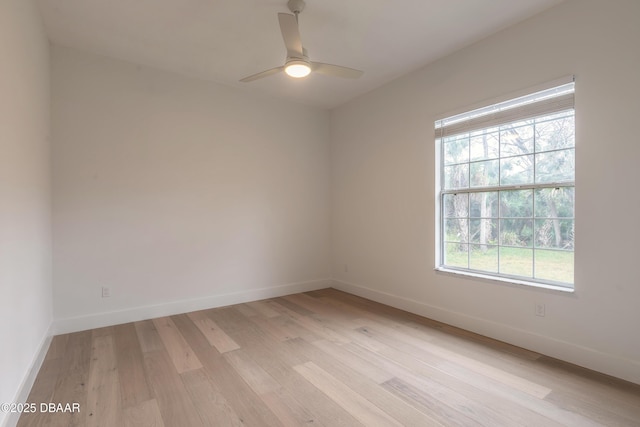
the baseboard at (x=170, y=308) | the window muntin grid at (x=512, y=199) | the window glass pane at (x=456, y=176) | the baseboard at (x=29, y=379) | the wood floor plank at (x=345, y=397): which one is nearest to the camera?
the baseboard at (x=29, y=379)

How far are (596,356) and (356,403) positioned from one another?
179 cm

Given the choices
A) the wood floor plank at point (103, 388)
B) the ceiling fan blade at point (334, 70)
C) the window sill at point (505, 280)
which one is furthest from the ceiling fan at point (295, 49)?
the wood floor plank at point (103, 388)

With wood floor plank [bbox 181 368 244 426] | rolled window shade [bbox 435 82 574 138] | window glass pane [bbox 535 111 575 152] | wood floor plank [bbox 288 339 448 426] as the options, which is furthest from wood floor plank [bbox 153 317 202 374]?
window glass pane [bbox 535 111 575 152]

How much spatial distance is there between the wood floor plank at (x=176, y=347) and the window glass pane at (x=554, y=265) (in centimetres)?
283

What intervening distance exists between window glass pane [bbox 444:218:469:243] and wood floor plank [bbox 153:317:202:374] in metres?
2.63

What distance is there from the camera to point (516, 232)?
2.79 meters

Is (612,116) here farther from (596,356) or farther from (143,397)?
(143,397)

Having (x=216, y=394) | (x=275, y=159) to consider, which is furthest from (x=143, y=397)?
(x=275, y=159)

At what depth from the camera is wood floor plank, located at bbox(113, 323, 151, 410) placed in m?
2.03

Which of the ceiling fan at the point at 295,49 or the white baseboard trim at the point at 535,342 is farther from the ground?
the ceiling fan at the point at 295,49

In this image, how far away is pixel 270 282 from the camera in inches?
170

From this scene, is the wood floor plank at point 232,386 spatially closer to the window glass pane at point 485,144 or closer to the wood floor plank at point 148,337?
the wood floor plank at point 148,337

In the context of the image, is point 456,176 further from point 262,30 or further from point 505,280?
point 262,30

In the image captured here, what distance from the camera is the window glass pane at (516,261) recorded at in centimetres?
270
